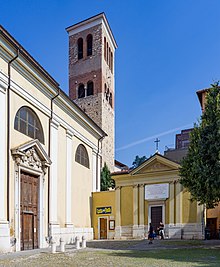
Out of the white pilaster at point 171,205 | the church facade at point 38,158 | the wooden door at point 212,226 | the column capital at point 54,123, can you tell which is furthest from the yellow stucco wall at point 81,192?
the wooden door at point 212,226

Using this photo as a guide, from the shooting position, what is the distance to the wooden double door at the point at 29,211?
18.5m

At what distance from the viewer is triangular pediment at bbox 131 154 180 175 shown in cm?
2770

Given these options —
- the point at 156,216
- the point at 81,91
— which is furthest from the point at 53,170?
the point at 81,91

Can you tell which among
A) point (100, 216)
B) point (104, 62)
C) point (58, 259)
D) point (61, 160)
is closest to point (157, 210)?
point (100, 216)

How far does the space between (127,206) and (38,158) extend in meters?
11.4

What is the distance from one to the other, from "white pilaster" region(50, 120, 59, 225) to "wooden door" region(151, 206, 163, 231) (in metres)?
8.94

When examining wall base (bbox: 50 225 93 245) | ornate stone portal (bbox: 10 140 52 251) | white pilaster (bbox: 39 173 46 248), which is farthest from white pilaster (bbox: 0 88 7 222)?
wall base (bbox: 50 225 93 245)

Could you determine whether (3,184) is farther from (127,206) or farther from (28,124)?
(127,206)

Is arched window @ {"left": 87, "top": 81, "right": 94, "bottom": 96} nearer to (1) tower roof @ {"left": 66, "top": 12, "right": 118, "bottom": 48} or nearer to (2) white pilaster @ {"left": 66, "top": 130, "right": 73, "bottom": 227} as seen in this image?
(1) tower roof @ {"left": 66, "top": 12, "right": 118, "bottom": 48}

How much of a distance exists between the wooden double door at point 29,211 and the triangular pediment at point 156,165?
1059 cm

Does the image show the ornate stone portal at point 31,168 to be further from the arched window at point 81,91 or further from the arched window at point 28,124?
the arched window at point 81,91

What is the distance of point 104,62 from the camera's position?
50.8m

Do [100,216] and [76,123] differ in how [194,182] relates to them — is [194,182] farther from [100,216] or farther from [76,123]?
[100,216]

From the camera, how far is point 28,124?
775 inches
